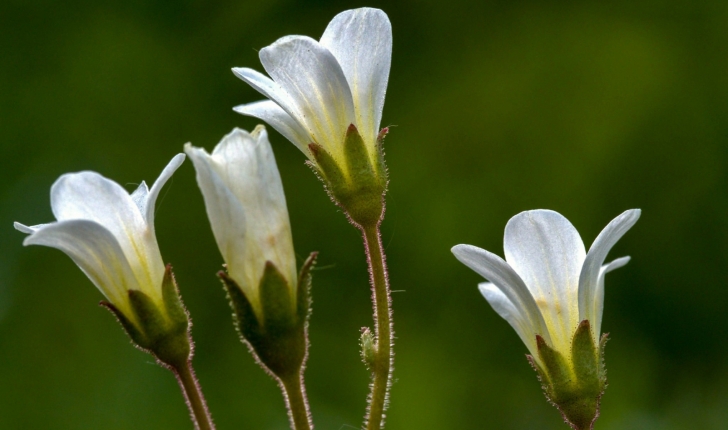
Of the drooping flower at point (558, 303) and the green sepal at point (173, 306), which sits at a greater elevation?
the green sepal at point (173, 306)

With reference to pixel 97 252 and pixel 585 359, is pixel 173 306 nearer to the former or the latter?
pixel 97 252

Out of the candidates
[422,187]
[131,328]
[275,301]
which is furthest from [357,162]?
[422,187]

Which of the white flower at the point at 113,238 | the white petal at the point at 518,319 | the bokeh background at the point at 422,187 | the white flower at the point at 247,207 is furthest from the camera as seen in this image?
the bokeh background at the point at 422,187

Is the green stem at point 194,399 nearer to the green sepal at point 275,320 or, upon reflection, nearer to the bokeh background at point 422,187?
the green sepal at point 275,320

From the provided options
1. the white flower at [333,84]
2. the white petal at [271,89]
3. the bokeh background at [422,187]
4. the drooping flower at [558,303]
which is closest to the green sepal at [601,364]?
the drooping flower at [558,303]

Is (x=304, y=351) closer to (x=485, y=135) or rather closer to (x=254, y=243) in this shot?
(x=254, y=243)

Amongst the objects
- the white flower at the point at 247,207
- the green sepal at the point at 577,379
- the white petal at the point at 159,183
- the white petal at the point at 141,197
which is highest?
the white petal at the point at 141,197
